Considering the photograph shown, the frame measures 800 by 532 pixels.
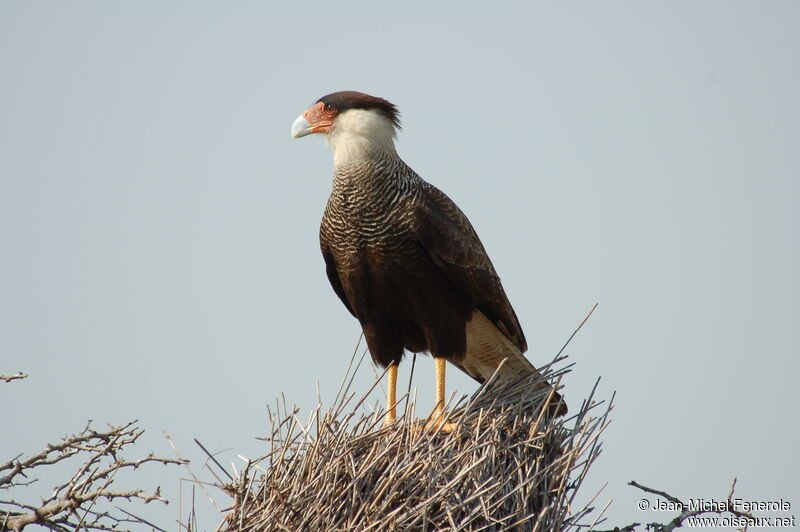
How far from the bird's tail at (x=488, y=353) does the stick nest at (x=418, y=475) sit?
1.02 m

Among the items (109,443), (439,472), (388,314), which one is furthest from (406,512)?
(388,314)

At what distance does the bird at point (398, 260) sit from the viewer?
5395mm

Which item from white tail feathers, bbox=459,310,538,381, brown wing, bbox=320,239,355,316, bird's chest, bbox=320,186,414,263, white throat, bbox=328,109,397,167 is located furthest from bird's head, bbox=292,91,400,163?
white tail feathers, bbox=459,310,538,381

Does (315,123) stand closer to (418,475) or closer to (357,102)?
(357,102)

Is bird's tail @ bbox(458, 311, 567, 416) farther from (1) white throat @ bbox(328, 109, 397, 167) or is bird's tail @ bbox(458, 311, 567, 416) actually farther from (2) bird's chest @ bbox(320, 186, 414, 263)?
(1) white throat @ bbox(328, 109, 397, 167)

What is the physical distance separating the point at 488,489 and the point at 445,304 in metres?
1.66

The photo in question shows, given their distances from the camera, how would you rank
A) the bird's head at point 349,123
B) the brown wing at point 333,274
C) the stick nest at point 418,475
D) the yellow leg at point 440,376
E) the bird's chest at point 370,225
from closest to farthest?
the stick nest at point 418,475, the bird's chest at point 370,225, the yellow leg at point 440,376, the brown wing at point 333,274, the bird's head at point 349,123

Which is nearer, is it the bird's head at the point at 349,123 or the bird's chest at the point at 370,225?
the bird's chest at the point at 370,225

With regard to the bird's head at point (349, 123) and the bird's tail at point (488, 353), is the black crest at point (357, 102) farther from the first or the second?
the bird's tail at point (488, 353)

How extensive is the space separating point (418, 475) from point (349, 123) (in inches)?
97.2

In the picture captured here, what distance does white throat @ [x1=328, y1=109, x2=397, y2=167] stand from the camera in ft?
18.9

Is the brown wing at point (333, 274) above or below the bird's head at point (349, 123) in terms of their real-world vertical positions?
below

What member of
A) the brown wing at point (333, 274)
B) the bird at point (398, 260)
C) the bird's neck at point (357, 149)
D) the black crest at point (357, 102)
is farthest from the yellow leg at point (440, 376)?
the black crest at point (357, 102)

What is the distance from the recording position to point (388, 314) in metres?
5.51
